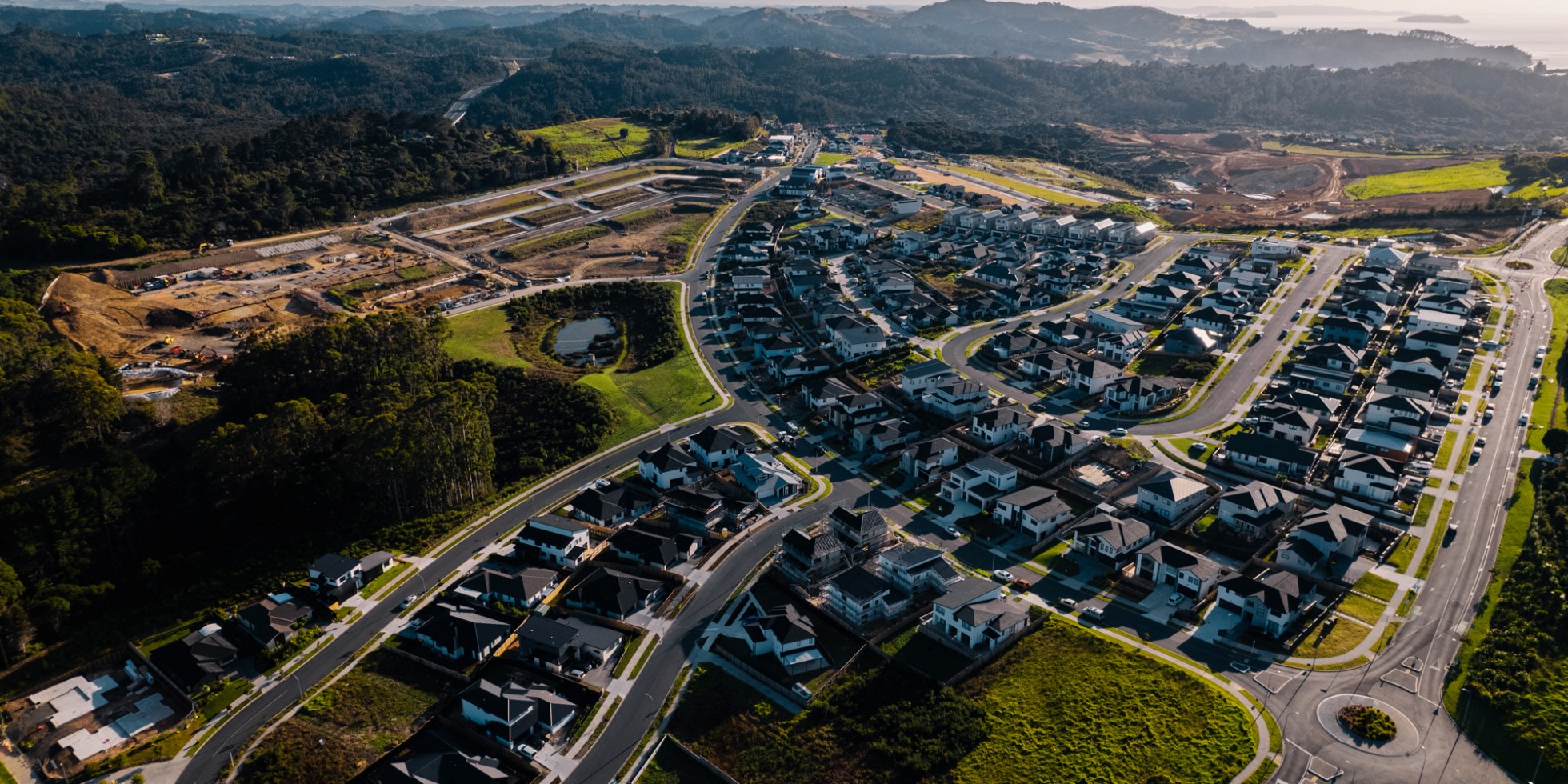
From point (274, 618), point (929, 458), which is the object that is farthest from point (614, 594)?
point (929, 458)

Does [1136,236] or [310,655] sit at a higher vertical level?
[1136,236]

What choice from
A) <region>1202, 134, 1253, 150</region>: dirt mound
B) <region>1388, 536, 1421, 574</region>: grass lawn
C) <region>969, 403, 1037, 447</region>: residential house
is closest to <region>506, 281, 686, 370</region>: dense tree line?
<region>969, 403, 1037, 447</region>: residential house

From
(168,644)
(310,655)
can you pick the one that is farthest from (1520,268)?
(168,644)

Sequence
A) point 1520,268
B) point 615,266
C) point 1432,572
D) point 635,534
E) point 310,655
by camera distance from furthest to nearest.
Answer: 1. point 615,266
2. point 1520,268
3. point 635,534
4. point 1432,572
5. point 310,655

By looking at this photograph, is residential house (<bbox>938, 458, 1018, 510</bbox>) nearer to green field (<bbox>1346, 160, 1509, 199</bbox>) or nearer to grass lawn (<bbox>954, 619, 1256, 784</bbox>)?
grass lawn (<bbox>954, 619, 1256, 784</bbox>)

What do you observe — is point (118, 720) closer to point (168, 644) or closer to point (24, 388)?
point (168, 644)

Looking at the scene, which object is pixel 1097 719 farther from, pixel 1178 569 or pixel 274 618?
pixel 274 618

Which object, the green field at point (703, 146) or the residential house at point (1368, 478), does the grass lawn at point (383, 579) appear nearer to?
the residential house at point (1368, 478)
